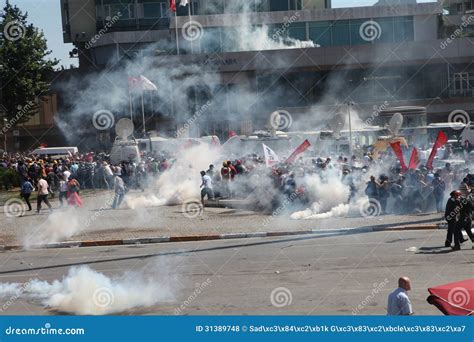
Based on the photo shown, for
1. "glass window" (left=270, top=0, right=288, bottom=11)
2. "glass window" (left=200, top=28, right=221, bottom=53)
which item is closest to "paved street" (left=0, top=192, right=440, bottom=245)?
"glass window" (left=200, top=28, right=221, bottom=53)

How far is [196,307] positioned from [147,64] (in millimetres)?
43211

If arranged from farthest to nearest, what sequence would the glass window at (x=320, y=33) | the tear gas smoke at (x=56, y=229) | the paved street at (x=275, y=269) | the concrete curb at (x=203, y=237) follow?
the glass window at (x=320, y=33)
the tear gas smoke at (x=56, y=229)
the concrete curb at (x=203, y=237)
the paved street at (x=275, y=269)

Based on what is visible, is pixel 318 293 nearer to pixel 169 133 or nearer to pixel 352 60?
pixel 169 133

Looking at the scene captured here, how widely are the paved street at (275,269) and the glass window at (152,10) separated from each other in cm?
4724

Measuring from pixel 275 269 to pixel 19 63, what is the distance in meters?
34.5

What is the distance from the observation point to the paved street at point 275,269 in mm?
12609

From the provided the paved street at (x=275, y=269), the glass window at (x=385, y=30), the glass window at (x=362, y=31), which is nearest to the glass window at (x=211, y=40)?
the glass window at (x=362, y=31)

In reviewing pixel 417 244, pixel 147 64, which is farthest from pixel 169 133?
pixel 417 244

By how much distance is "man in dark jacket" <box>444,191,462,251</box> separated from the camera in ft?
55.8

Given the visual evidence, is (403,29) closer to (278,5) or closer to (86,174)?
(278,5)

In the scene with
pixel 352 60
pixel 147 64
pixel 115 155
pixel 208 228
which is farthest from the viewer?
pixel 352 60

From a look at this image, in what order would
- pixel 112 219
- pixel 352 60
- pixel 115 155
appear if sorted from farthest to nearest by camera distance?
1. pixel 352 60
2. pixel 115 155
3. pixel 112 219

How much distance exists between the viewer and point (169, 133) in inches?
2174

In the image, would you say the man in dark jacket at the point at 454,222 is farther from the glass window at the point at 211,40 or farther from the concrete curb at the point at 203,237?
the glass window at the point at 211,40
